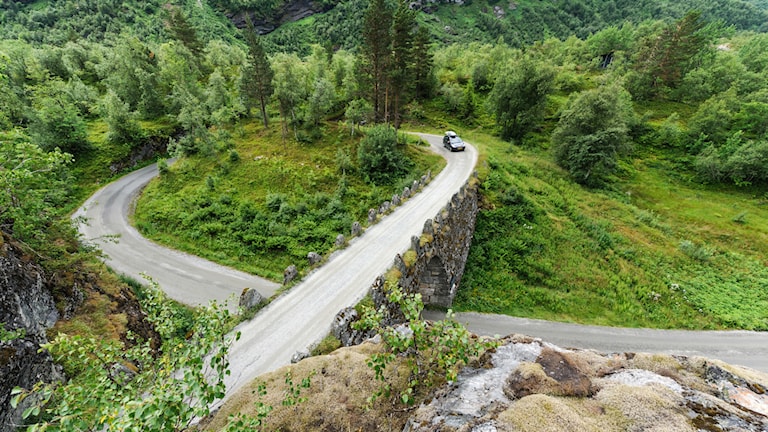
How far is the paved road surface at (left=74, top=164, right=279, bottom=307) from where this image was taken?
78.4 ft

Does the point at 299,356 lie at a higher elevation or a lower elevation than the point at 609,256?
higher

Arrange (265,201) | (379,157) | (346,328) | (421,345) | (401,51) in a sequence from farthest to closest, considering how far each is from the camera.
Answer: (401,51) < (379,157) < (265,201) < (346,328) < (421,345)

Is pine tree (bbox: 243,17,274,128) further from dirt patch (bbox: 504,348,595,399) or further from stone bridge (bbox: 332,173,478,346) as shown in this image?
dirt patch (bbox: 504,348,595,399)

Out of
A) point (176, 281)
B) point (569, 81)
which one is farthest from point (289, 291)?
point (569, 81)

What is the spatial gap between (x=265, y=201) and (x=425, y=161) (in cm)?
1911

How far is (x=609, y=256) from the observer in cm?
2881

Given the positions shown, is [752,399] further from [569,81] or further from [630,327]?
[569,81]

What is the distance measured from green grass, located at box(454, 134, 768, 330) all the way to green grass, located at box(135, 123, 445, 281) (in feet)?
33.8

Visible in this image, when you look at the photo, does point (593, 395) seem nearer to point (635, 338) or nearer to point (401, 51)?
point (635, 338)

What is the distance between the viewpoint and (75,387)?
4.06 meters

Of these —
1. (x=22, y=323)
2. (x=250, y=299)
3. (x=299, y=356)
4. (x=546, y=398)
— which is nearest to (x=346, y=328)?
(x=299, y=356)

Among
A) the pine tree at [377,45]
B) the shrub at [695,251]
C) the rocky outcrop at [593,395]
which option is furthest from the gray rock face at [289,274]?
the shrub at [695,251]

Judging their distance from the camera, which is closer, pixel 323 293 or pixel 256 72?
pixel 323 293

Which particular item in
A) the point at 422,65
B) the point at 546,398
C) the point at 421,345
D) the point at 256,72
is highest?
the point at 422,65
